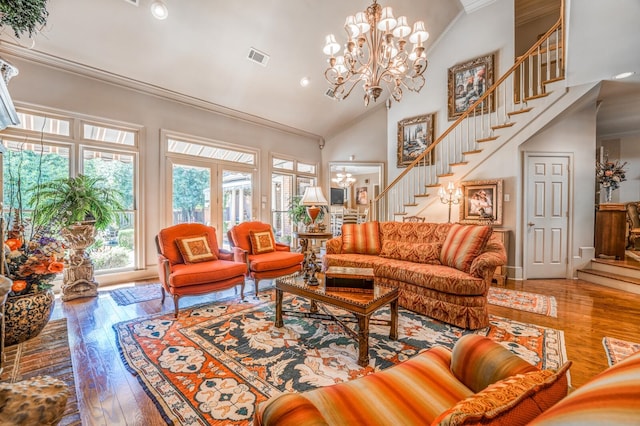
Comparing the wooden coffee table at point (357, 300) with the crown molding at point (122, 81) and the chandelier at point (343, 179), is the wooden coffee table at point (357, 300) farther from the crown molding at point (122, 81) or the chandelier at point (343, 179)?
the chandelier at point (343, 179)

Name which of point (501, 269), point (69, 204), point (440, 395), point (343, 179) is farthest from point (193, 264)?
point (343, 179)

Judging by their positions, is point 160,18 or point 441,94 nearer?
point 160,18

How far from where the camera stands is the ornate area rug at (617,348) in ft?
6.97

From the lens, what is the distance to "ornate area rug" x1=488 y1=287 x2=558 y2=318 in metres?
3.12

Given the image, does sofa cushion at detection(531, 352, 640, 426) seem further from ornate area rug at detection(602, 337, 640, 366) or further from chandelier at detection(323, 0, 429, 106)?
chandelier at detection(323, 0, 429, 106)

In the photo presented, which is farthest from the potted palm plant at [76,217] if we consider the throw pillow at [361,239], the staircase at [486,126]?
the staircase at [486,126]

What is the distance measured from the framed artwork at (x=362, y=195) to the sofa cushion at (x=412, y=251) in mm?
8086

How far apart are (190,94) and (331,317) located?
4.51m

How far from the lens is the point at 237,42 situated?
4227mm

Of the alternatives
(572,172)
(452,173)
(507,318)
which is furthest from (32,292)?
(572,172)

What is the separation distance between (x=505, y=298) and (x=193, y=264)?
13.3 ft

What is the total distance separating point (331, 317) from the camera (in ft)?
7.92

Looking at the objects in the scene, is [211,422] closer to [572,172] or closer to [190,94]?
[190,94]

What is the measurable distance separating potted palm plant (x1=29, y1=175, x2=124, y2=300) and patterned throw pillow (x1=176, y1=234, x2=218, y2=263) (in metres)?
1.20
